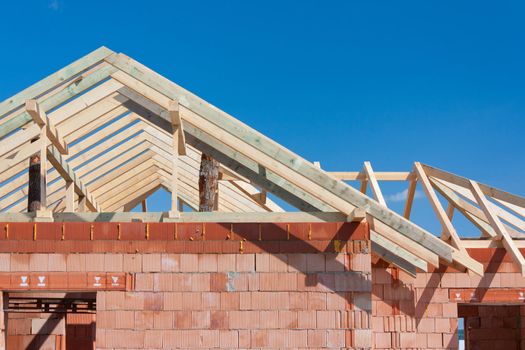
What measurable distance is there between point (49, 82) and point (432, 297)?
24.2 feet

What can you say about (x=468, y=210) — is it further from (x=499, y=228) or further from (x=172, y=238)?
(x=172, y=238)

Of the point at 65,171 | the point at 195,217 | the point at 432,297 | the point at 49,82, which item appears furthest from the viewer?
the point at 432,297

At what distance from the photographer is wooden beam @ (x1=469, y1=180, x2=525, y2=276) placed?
12.5 metres

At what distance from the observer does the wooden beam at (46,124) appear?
10359 millimetres

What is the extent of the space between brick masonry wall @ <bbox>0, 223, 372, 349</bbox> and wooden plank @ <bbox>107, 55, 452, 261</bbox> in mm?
829

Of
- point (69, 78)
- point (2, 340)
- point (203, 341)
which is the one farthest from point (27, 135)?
point (203, 341)

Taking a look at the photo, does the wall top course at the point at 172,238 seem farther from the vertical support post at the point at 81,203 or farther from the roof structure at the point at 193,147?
the vertical support post at the point at 81,203

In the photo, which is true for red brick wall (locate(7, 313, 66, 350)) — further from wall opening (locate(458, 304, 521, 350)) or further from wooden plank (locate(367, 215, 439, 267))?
wall opening (locate(458, 304, 521, 350))

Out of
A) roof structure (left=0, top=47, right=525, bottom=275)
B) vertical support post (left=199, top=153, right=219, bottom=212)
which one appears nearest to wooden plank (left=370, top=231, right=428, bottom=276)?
roof structure (left=0, top=47, right=525, bottom=275)

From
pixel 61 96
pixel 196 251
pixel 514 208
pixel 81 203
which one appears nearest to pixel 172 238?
pixel 196 251

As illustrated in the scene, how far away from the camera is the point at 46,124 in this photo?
1097 centimetres

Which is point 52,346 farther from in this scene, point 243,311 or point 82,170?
point 243,311

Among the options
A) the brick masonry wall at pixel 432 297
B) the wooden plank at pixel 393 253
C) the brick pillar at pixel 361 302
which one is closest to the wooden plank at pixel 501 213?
the brick masonry wall at pixel 432 297

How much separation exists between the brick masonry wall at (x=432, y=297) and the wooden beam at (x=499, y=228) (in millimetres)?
536
